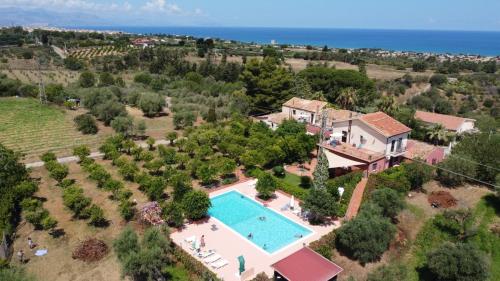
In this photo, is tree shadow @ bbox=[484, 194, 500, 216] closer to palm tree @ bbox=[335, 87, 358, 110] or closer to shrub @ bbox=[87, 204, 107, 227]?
palm tree @ bbox=[335, 87, 358, 110]

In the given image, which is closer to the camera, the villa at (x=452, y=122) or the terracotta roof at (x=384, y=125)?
the terracotta roof at (x=384, y=125)

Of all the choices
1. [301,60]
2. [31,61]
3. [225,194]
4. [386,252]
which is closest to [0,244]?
[225,194]

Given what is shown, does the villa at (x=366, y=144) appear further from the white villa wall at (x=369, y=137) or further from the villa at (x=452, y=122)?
the villa at (x=452, y=122)

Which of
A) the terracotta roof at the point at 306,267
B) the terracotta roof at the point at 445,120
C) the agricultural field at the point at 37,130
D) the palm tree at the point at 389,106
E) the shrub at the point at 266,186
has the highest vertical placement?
the palm tree at the point at 389,106

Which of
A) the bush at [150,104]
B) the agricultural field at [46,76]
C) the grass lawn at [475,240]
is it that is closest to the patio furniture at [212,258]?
the grass lawn at [475,240]

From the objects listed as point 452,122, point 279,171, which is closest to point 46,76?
point 279,171

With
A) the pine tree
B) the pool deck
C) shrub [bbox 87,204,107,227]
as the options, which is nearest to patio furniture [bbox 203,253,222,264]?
the pool deck
